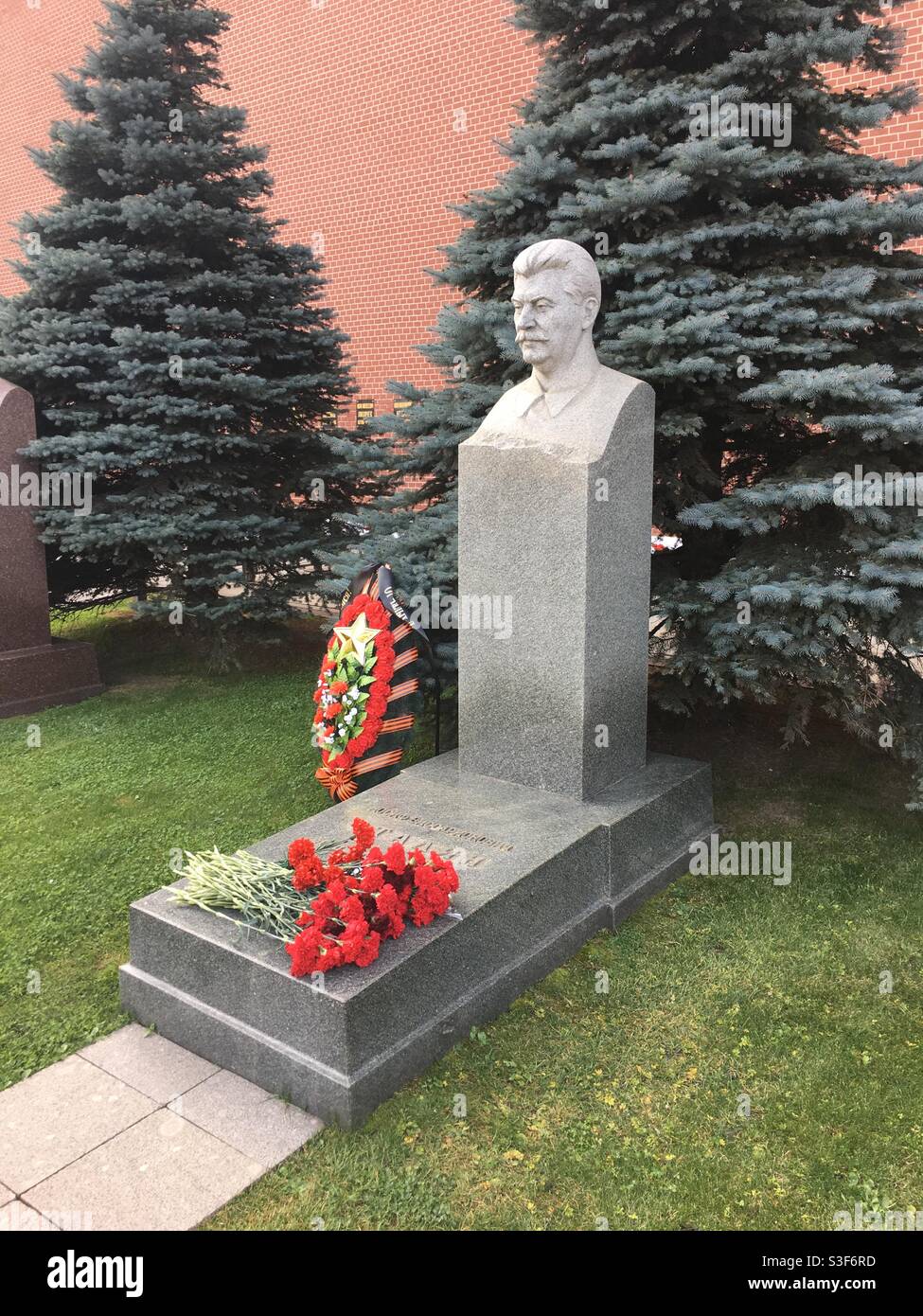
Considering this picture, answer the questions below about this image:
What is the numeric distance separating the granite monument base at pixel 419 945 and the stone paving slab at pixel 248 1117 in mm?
43

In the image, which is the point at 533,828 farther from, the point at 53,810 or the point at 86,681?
the point at 86,681

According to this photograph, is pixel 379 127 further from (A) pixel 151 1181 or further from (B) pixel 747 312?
(A) pixel 151 1181

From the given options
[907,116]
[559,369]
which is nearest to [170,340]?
[559,369]

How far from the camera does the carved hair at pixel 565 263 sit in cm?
366

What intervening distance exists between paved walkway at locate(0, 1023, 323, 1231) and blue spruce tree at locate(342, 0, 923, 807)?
2614mm

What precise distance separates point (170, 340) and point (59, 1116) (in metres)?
5.36

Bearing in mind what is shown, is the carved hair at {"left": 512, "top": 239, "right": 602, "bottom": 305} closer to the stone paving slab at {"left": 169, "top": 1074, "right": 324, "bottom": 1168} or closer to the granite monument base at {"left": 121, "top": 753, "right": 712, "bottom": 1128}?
the granite monument base at {"left": 121, "top": 753, "right": 712, "bottom": 1128}

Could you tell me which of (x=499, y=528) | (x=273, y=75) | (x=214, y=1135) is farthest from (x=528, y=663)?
(x=273, y=75)

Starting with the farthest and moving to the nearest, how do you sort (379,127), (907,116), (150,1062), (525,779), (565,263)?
(379,127) < (907,116) < (525,779) < (565,263) < (150,1062)

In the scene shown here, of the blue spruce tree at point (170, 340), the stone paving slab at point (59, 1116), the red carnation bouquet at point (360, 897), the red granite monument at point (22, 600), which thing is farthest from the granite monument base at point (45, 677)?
the red carnation bouquet at point (360, 897)

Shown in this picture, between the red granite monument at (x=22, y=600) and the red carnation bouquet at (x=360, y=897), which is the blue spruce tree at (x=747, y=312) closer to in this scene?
the red carnation bouquet at (x=360, y=897)

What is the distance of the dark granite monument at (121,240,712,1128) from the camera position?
2.88 metres

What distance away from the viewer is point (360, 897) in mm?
2844

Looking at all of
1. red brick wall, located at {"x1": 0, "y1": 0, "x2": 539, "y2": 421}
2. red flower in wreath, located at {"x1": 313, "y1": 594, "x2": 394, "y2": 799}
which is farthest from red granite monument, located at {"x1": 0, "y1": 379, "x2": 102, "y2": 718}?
red brick wall, located at {"x1": 0, "y1": 0, "x2": 539, "y2": 421}
